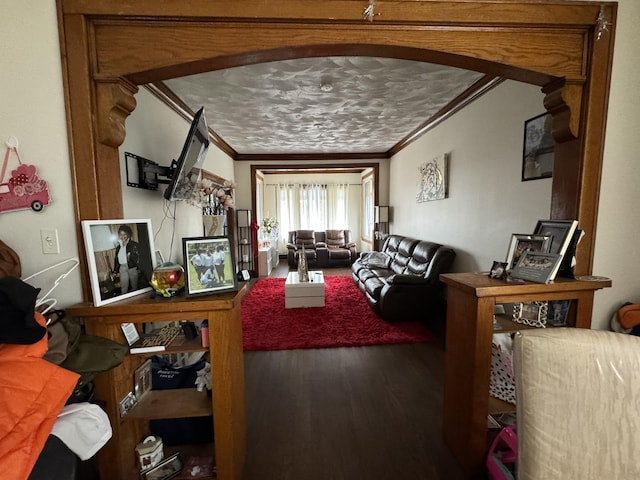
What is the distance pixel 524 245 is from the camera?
57.6 inches

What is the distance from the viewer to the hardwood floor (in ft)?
5.07

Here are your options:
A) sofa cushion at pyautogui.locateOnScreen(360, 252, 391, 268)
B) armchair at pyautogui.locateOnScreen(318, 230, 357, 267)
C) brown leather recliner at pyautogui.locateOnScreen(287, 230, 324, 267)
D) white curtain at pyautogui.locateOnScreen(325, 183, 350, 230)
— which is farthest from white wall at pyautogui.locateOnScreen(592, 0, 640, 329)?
white curtain at pyautogui.locateOnScreen(325, 183, 350, 230)

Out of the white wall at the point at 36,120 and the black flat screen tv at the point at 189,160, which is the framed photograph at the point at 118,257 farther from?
the black flat screen tv at the point at 189,160

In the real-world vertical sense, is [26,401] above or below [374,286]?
above

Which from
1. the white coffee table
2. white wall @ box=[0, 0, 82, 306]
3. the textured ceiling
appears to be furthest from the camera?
the white coffee table

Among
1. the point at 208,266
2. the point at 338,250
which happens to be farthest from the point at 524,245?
the point at 338,250

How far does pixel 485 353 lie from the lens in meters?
1.33

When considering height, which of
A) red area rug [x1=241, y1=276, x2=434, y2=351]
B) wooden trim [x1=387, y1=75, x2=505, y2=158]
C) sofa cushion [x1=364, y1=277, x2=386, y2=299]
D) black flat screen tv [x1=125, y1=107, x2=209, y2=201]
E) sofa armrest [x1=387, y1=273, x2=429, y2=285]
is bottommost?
red area rug [x1=241, y1=276, x2=434, y2=351]

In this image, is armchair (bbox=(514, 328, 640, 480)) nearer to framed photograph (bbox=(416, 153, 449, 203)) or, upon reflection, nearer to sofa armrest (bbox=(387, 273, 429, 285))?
sofa armrest (bbox=(387, 273, 429, 285))

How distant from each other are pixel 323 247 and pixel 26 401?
21.4ft

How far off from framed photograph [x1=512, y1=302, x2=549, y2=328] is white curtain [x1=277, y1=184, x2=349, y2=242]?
691 cm

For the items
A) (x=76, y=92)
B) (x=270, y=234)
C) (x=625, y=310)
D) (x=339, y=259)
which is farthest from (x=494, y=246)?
(x=270, y=234)

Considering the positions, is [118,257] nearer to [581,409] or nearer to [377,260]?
[581,409]

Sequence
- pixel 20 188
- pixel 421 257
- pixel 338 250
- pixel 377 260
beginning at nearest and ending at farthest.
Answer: pixel 20 188 < pixel 421 257 < pixel 377 260 < pixel 338 250
